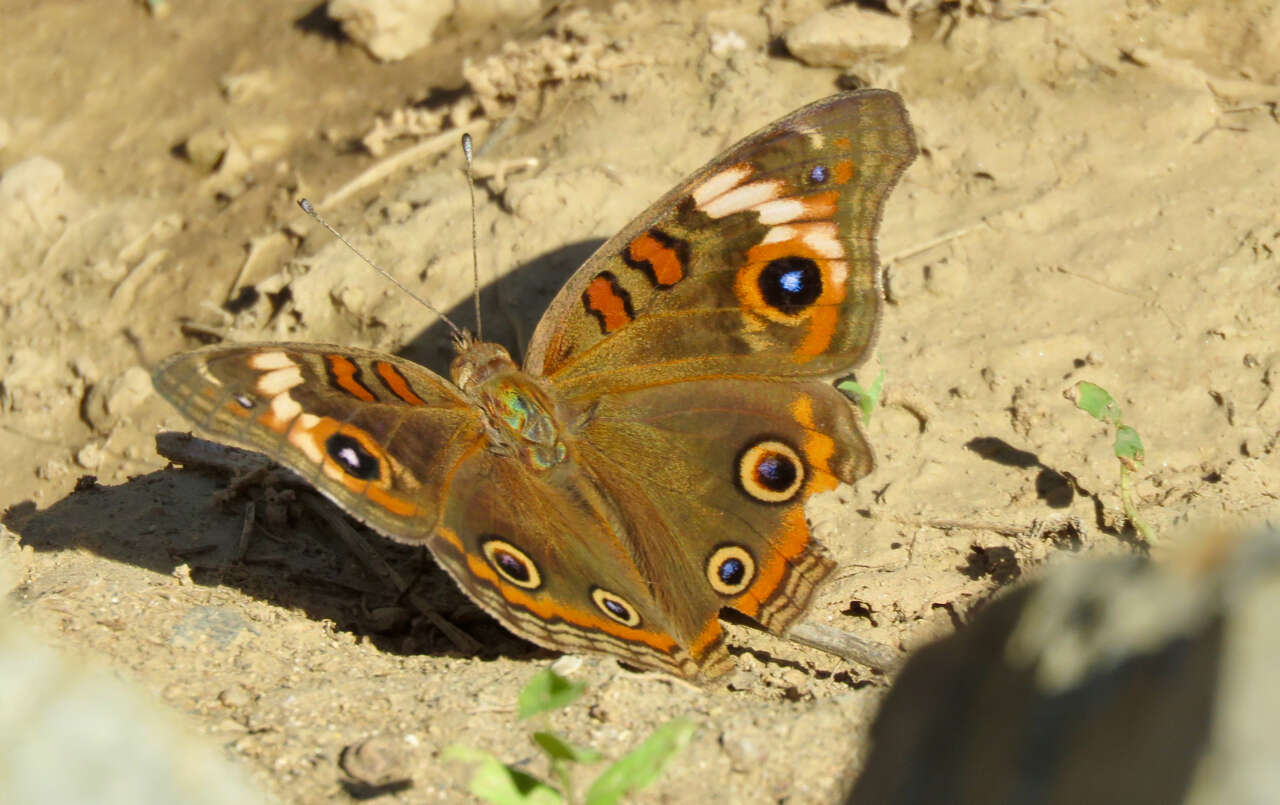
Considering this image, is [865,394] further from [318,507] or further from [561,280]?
[318,507]

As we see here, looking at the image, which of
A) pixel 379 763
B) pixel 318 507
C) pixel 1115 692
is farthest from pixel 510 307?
pixel 1115 692

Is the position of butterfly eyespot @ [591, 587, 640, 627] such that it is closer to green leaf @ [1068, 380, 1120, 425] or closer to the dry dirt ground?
the dry dirt ground

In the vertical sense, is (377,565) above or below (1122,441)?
below

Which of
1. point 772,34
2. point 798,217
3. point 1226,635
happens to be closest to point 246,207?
point 772,34

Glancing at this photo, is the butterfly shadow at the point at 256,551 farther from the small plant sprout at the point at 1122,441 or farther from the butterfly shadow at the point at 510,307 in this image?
the small plant sprout at the point at 1122,441

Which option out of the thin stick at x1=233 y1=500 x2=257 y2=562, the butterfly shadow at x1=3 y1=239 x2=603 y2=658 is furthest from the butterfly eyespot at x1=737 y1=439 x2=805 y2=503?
the thin stick at x1=233 y1=500 x2=257 y2=562

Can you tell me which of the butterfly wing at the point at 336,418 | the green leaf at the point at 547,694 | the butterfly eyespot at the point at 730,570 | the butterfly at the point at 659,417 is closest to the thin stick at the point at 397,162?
the butterfly at the point at 659,417
